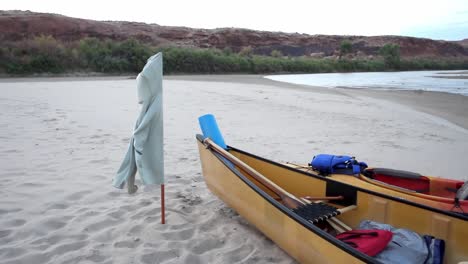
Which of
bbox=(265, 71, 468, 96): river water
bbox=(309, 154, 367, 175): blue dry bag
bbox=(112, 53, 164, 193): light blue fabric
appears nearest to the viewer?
bbox=(112, 53, 164, 193): light blue fabric

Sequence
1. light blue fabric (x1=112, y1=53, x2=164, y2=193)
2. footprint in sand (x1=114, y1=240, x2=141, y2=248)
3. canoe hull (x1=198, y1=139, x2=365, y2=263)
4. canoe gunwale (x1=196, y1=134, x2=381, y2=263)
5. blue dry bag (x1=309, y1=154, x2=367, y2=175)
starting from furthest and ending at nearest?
1. blue dry bag (x1=309, y1=154, x2=367, y2=175)
2. light blue fabric (x1=112, y1=53, x2=164, y2=193)
3. footprint in sand (x1=114, y1=240, x2=141, y2=248)
4. canoe hull (x1=198, y1=139, x2=365, y2=263)
5. canoe gunwale (x1=196, y1=134, x2=381, y2=263)

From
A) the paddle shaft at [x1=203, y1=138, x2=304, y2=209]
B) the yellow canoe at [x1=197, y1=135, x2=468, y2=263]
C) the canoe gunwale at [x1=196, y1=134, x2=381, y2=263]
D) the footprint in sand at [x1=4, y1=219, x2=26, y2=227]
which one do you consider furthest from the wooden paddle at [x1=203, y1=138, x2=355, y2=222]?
the footprint in sand at [x1=4, y1=219, x2=26, y2=227]

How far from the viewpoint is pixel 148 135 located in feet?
9.75

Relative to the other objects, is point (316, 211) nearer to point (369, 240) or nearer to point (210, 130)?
point (369, 240)

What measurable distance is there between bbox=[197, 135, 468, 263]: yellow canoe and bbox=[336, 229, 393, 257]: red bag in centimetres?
29

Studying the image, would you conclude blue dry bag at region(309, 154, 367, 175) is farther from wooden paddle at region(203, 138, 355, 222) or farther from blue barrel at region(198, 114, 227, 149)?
blue barrel at region(198, 114, 227, 149)

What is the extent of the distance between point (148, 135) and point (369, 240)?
181 cm

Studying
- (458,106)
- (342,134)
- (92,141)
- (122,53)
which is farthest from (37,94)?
(122,53)

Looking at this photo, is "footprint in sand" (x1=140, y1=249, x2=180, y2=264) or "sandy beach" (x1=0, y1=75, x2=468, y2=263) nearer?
"footprint in sand" (x1=140, y1=249, x2=180, y2=264)

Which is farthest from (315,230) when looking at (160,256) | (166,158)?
(166,158)

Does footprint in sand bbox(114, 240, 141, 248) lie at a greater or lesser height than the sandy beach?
lesser

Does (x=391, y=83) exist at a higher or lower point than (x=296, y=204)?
higher

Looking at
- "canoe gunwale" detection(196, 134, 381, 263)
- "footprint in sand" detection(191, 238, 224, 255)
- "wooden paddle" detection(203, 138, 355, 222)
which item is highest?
"canoe gunwale" detection(196, 134, 381, 263)

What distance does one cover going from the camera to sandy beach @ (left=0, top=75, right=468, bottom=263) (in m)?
2.77
